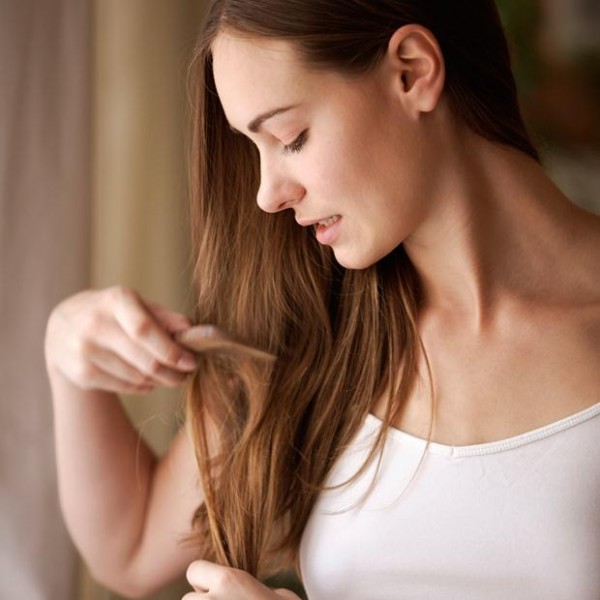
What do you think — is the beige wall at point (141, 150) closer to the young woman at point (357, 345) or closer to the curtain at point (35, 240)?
the curtain at point (35, 240)

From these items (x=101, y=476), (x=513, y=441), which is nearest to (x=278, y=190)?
(x=513, y=441)

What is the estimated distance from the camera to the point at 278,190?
119cm

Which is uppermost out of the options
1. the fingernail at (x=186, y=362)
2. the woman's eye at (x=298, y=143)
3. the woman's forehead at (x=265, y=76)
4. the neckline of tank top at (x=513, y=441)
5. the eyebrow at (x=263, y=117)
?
the woman's forehead at (x=265, y=76)

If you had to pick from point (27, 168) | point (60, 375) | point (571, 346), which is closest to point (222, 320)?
point (60, 375)

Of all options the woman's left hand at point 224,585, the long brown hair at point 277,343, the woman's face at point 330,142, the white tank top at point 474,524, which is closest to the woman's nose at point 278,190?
the woman's face at point 330,142

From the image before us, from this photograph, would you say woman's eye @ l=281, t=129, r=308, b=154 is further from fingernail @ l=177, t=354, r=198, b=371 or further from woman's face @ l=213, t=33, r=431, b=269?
fingernail @ l=177, t=354, r=198, b=371

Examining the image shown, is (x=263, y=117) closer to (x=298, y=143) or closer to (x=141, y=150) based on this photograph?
(x=298, y=143)

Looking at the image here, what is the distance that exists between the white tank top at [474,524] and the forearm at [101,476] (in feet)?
1.02

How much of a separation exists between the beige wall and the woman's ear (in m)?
0.59

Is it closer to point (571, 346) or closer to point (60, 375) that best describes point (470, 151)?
point (571, 346)

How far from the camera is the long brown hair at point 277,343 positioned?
4.39 ft

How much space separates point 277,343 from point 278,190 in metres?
0.31

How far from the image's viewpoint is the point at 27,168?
54.8 inches

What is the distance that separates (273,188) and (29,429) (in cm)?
56
